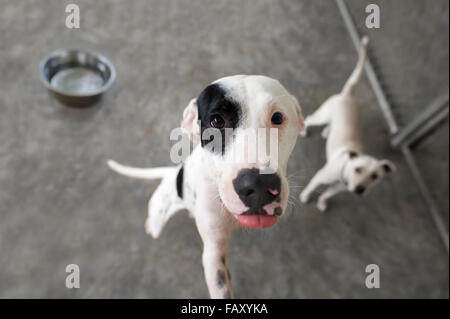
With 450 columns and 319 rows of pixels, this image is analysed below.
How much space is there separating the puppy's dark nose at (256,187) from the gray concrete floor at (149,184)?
4.51ft

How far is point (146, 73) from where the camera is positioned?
99.3 inches

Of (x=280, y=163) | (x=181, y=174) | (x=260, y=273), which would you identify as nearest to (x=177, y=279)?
(x=260, y=273)

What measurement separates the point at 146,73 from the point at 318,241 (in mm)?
1657

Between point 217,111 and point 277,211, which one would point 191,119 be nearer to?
point 217,111

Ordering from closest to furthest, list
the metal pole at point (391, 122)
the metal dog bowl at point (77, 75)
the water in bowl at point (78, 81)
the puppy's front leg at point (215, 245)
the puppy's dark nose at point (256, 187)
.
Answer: the puppy's dark nose at point (256, 187)
the puppy's front leg at point (215, 245)
the metal dog bowl at point (77, 75)
the water in bowl at point (78, 81)
the metal pole at point (391, 122)

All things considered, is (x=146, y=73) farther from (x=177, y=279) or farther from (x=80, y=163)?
(x=177, y=279)

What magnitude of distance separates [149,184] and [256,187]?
7.37 feet

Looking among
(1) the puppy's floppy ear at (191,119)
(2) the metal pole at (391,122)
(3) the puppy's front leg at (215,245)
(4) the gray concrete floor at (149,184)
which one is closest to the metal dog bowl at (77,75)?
(4) the gray concrete floor at (149,184)

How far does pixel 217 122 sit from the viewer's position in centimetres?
65

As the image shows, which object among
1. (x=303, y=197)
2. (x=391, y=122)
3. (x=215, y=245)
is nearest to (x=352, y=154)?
(x=303, y=197)

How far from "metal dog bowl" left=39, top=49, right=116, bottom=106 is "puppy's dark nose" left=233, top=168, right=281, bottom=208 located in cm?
234

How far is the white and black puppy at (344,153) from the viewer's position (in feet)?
7.57

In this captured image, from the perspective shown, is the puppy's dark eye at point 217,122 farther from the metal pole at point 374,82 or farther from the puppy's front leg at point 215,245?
the metal pole at point 374,82

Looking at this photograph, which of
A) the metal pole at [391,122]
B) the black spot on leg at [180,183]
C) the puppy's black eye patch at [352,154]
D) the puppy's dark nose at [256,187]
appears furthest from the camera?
the metal pole at [391,122]
